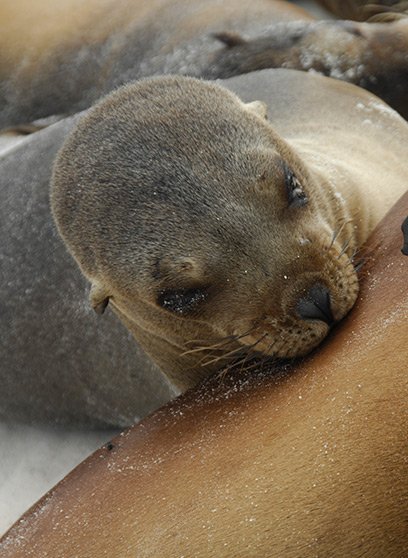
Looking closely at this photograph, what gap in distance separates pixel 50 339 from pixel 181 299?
160cm

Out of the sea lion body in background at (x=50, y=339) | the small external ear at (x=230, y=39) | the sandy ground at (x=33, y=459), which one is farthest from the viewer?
the small external ear at (x=230, y=39)

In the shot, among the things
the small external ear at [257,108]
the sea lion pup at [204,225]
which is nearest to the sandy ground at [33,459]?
the sea lion pup at [204,225]

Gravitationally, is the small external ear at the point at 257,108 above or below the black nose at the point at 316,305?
above

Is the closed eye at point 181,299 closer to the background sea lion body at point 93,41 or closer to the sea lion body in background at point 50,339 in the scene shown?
the sea lion body in background at point 50,339

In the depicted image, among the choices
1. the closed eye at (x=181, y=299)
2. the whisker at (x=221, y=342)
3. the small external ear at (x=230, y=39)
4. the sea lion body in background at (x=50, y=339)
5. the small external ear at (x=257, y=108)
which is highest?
the small external ear at (x=257, y=108)

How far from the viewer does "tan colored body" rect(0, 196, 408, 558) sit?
1.82 meters

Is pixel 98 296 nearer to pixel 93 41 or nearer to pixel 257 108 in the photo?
pixel 257 108

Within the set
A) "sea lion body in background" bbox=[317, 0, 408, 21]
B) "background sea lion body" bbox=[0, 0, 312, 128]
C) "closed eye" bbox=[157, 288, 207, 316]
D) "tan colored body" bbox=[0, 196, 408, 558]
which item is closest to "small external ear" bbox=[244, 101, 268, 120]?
"tan colored body" bbox=[0, 196, 408, 558]

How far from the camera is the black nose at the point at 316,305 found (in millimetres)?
2268

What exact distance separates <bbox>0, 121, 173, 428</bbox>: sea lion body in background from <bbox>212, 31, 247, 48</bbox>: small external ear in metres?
0.91

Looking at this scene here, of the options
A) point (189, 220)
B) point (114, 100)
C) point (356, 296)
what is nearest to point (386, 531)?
point (356, 296)

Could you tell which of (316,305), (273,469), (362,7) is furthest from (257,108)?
(362,7)

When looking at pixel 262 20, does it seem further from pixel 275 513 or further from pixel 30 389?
pixel 275 513

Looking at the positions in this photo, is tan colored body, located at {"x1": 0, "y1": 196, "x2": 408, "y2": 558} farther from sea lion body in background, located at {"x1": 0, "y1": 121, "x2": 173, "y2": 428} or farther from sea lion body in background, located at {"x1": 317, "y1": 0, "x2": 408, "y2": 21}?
sea lion body in background, located at {"x1": 317, "y1": 0, "x2": 408, "y2": 21}
